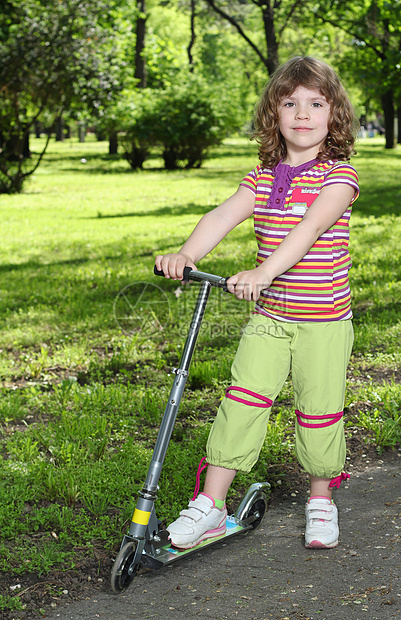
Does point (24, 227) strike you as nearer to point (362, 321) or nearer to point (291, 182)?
point (362, 321)

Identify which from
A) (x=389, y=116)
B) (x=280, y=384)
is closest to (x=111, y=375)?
(x=280, y=384)

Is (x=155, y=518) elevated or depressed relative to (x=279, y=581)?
elevated

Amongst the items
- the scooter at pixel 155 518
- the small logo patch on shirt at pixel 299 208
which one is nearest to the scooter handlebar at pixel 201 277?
the scooter at pixel 155 518

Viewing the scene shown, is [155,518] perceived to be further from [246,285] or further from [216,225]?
[216,225]

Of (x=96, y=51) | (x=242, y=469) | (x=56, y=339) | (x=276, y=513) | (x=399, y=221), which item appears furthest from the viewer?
(x=96, y=51)

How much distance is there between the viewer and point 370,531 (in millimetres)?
2740

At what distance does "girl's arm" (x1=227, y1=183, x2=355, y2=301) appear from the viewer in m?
2.26

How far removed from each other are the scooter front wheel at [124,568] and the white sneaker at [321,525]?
698 mm

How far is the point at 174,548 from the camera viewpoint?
249cm

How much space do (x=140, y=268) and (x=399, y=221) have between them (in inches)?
180

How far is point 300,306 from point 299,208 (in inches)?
14.4

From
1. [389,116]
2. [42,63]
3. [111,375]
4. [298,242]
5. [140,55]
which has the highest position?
[140,55]

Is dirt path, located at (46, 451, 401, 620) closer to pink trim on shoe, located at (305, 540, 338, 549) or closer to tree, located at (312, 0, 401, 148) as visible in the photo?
pink trim on shoe, located at (305, 540, 338, 549)

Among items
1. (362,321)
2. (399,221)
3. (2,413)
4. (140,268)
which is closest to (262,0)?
(399,221)
